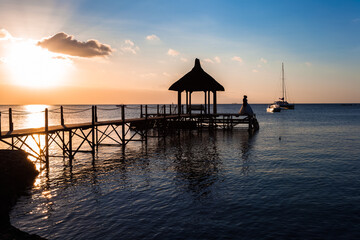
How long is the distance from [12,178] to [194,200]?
26.0 feet

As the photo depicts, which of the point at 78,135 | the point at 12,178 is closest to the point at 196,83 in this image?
the point at 78,135

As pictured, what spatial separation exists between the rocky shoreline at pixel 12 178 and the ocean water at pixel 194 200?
1.12ft

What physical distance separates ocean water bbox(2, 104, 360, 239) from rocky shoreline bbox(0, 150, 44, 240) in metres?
0.34

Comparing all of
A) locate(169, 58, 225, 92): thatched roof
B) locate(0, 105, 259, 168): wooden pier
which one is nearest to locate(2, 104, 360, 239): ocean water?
locate(0, 105, 259, 168): wooden pier

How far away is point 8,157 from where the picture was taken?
40.7 ft

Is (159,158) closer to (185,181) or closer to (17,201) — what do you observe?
(185,181)

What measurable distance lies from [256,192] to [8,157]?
434 inches

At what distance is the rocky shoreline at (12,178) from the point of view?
9336 millimetres

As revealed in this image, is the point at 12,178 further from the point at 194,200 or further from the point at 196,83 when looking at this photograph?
the point at 196,83

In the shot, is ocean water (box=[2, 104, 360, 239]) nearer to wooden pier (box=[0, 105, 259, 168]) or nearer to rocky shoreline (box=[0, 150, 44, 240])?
rocky shoreline (box=[0, 150, 44, 240])

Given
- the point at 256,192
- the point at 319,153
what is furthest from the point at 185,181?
the point at 319,153

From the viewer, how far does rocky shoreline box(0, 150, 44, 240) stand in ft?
30.6

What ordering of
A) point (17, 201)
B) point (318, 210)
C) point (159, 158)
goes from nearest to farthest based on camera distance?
1. point (318, 210)
2. point (17, 201)
3. point (159, 158)

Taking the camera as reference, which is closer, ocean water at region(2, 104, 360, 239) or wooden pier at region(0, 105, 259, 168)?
ocean water at region(2, 104, 360, 239)
